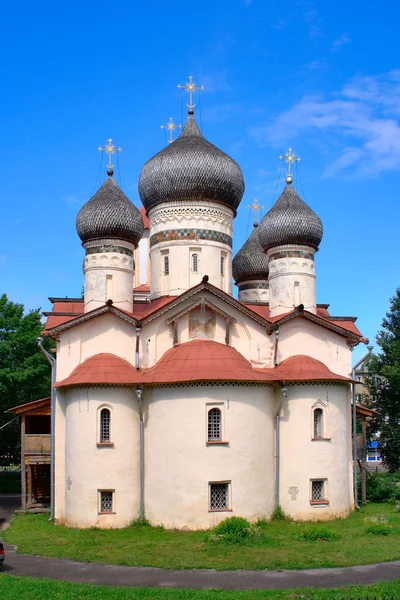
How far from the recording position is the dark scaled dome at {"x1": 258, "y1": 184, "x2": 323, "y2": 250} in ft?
79.5

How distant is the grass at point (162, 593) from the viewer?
39.7ft

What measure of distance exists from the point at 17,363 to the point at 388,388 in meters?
17.8

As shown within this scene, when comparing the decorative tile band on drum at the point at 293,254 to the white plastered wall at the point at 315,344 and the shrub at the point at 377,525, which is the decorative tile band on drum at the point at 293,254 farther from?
the shrub at the point at 377,525

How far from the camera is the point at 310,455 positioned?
68.3ft

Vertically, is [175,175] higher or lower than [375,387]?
higher

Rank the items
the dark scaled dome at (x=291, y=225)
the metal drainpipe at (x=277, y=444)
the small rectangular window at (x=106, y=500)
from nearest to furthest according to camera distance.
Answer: the small rectangular window at (x=106, y=500) → the metal drainpipe at (x=277, y=444) → the dark scaled dome at (x=291, y=225)

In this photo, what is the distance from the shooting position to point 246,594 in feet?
40.8

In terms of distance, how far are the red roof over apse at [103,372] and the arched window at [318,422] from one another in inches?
216

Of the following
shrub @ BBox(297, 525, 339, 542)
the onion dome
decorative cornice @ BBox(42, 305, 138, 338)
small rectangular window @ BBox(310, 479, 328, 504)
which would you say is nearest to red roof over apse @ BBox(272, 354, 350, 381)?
small rectangular window @ BBox(310, 479, 328, 504)

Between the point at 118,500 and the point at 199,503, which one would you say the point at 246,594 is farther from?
the point at 118,500

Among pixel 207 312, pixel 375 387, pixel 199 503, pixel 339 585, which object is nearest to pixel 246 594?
pixel 339 585

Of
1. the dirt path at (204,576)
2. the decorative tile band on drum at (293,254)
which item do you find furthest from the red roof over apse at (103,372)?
the decorative tile band on drum at (293,254)

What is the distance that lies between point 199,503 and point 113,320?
6.21m

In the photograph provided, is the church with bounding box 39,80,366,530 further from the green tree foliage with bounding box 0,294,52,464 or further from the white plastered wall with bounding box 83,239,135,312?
the green tree foliage with bounding box 0,294,52,464
